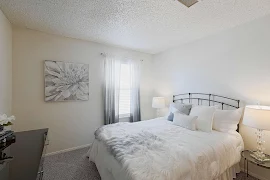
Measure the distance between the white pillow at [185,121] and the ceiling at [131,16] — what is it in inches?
64.6

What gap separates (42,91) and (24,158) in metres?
1.94

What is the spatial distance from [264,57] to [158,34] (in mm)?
1804

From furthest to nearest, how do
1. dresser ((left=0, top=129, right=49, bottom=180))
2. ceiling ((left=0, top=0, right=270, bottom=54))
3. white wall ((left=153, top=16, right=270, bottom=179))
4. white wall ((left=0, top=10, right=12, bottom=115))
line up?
1. white wall ((left=153, top=16, right=270, bottom=179))
2. white wall ((left=0, top=10, right=12, bottom=115))
3. ceiling ((left=0, top=0, right=270, bottom=54))
4. dresser ((left=0, top=129, right=49, bottom=180))

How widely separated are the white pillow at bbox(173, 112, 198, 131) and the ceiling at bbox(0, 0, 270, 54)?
64.6 inches

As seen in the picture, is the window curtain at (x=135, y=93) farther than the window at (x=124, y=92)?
Yes

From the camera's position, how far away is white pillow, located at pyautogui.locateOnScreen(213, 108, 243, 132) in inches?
90.7

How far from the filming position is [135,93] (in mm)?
3947

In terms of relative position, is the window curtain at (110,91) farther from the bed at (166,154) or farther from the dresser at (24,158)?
the dresser at (24,158)

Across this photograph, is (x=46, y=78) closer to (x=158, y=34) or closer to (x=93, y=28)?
(x=93, y=28)

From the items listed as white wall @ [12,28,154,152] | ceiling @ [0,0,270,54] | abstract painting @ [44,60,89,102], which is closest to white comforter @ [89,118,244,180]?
white wall @ [12,28,154,152]

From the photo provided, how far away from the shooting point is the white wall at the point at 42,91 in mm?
2611

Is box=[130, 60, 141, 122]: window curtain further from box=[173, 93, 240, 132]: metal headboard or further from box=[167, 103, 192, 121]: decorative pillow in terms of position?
box=[167, 103, 192, 121]: decorative pillow

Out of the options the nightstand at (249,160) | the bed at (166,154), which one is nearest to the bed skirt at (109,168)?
the bed at (166,154)

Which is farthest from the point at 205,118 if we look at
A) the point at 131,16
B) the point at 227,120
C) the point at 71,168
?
the point at 71,168
